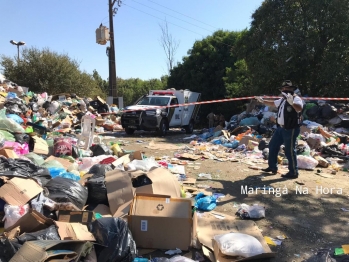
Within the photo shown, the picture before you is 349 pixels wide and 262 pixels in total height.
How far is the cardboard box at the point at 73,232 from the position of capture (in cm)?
278

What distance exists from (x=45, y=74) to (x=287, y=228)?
2129 cm

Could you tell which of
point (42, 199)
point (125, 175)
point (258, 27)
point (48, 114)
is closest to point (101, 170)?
point (125, 175)

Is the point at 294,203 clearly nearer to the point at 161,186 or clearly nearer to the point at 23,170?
the point at 161,186

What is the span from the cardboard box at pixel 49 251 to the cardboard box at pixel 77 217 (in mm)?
534

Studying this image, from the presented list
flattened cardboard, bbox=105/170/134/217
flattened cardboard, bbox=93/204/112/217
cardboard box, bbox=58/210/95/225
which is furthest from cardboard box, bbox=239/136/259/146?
cardboard box, bbox=58/210/95/225

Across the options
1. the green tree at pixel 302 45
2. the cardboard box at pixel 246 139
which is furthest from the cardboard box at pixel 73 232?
the green tree at pixel 302 45

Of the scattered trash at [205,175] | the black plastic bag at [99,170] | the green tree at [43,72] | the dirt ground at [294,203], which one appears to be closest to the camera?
the dirt ground at [294,203]

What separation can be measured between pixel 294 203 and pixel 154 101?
29.5ft

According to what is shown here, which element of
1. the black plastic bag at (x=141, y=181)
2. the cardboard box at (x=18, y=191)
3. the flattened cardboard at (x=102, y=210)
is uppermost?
the cardboard box at (x=18, y=191)

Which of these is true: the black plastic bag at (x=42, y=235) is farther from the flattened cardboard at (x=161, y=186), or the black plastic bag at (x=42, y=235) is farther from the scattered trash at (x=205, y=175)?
the scattered trash at (x=205, y=175)

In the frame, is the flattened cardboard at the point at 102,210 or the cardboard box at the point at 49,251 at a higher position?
Answer: the cardboard box at the point at 49,251

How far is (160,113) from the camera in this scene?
39.8ft

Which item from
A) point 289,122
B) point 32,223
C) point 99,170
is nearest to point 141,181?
point 99,170

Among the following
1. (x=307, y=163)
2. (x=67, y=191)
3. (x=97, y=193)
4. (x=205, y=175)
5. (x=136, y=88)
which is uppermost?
(x=136, y=88)
